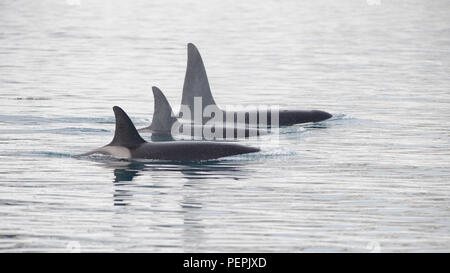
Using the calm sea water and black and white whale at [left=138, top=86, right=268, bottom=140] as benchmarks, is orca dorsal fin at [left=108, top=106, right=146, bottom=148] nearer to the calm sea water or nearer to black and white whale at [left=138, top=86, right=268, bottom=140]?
the calm sea water

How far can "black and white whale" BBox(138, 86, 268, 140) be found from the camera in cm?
2448

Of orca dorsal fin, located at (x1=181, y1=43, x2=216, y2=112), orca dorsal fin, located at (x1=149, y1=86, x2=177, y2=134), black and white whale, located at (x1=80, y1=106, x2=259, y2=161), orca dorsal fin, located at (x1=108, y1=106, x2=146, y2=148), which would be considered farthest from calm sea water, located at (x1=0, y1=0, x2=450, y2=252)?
orca dorsal fin, located at (x1=181, y1=43, x2=216, y2=112)

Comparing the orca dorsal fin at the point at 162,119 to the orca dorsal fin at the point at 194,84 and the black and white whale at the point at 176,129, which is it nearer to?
the black and white whale at the point at 176,129

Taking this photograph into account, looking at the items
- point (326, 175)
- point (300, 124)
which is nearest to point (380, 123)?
point (300, 124)

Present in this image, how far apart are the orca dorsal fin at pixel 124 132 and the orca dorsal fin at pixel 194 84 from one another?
7259 millimetres

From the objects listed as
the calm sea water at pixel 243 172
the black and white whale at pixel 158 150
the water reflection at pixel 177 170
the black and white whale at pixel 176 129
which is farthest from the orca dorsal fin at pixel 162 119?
the water reflection at pixel 177 170

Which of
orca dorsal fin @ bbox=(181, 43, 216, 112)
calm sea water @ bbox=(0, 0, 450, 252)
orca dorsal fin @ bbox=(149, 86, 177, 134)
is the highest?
orca dorsal fin @ bbox=(181, 43, 216, 112)

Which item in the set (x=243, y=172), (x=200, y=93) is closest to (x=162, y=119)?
(x=200, y=93)

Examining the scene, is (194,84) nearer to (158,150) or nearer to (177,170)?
(158,150)

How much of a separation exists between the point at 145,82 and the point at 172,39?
33781 mm

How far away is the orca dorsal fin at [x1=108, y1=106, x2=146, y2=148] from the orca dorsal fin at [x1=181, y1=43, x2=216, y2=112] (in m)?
7.26

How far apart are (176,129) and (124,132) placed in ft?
15.7

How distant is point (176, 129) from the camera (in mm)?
25156

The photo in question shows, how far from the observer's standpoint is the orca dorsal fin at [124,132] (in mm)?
20031
